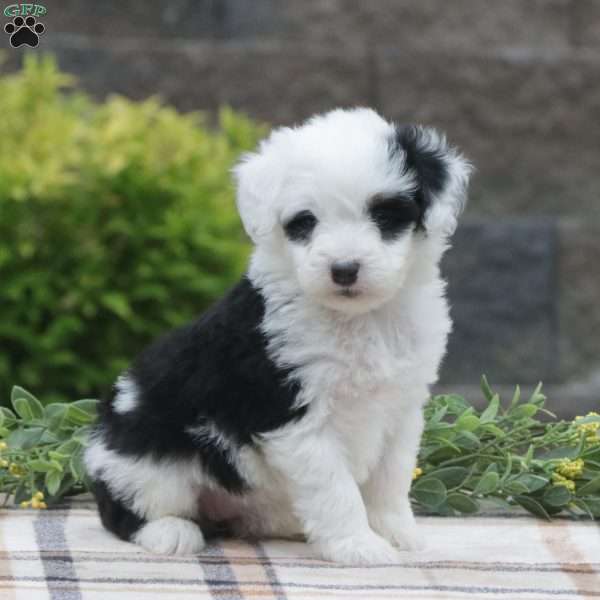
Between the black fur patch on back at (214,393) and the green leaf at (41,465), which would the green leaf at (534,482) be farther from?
the green leaf at (41,465)

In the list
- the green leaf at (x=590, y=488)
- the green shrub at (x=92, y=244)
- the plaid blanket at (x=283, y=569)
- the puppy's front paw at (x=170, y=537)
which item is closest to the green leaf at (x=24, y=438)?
the plaid blanket at (x=283, y=569)

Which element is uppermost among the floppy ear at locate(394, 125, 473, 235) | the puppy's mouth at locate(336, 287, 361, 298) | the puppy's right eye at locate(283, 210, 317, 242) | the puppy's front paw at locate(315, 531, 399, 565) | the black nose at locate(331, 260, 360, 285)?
the floppy ear at locate(394, 125, 473, 235)

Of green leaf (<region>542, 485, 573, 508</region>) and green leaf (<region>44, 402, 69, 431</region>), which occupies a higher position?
green leaf (<region>44, 402, 69, 431</region>)

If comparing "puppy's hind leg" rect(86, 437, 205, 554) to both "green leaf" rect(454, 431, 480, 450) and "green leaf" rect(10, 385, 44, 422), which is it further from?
"green leaf" rect(454, 431, 480, 450)

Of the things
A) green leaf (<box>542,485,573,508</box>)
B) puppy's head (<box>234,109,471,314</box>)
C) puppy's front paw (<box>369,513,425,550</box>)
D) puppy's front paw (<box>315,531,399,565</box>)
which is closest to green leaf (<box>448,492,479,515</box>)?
green leaf (<box>542,485,573,508</box>)

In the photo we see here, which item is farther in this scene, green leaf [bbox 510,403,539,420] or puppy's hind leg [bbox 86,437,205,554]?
green leaf [bbox 510,403,539,420]

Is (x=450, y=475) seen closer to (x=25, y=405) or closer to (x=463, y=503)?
(x=463, y=503)

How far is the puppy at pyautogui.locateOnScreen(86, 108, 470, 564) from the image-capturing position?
406cm

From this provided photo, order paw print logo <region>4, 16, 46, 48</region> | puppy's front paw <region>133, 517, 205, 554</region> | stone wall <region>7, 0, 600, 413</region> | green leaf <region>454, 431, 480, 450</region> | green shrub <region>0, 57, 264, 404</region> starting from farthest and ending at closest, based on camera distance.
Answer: stone wall <region>7, 0, 600, 413</region> → green shrub <region>0, 57, 264, 404</region> → paw print logo <region>4, 16, 46, 48</region> → green leaf <region>454, 431, 480, 450</region> → puppy's front paw <region>133, 517, 205, 554</region>

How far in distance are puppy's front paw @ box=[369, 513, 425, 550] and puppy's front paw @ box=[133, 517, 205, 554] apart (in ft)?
2.02

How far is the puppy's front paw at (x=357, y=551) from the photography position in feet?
13.8

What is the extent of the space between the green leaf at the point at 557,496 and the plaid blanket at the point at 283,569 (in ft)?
0.49

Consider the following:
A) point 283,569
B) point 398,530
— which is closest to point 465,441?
point 398,530

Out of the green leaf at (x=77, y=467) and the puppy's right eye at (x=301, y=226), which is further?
the green leaf at (x=77, y=467)
